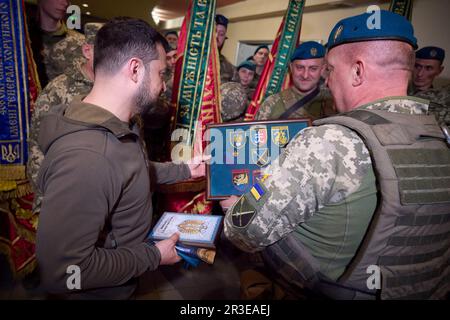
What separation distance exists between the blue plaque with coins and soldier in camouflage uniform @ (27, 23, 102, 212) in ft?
3.99

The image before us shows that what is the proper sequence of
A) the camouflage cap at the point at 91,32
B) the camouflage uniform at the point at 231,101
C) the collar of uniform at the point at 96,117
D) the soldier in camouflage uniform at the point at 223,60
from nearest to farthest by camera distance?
the collar of uniform at the point at 96,117 < the camouflage cap at the point at 91,32 < the camouflage uniform at the point at 231,101 < the soldier in camouflage uniform at the point at 223,60

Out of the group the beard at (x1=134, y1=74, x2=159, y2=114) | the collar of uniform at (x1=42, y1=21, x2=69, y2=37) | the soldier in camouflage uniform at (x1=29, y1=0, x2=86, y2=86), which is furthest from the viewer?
the collar of uniform at (x1=42, y1=21, x2=69, y2=37)

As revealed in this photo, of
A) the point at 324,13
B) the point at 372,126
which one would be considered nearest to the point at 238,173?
the point at 372,126

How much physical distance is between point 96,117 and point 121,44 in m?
0.35

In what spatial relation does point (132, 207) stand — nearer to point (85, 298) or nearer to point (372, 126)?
point (85, 298)

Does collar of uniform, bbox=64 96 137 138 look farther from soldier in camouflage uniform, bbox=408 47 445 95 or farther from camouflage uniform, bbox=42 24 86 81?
soldier in camouflage uniform, bbox=408 47 445 95

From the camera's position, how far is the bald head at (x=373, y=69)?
3.57 ft

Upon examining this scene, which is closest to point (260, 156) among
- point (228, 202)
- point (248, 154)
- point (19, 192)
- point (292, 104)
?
point (248, 154)

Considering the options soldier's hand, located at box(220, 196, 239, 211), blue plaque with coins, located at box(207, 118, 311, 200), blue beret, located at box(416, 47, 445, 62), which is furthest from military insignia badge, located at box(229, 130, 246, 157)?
blue beret, located at box(416, 47, 445, 62)

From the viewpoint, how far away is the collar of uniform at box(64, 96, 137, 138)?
3.43 ft

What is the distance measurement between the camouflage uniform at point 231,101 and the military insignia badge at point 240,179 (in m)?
1.37

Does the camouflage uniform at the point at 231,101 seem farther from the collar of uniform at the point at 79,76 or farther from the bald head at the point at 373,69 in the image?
the bald head at the point at 373,69

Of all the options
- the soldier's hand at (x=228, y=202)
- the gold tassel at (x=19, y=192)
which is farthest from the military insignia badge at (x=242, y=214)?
the gold tassel at (x=19, y=192)

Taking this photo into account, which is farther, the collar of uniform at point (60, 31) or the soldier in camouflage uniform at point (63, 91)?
the collar of uniform at point (60, 31)
